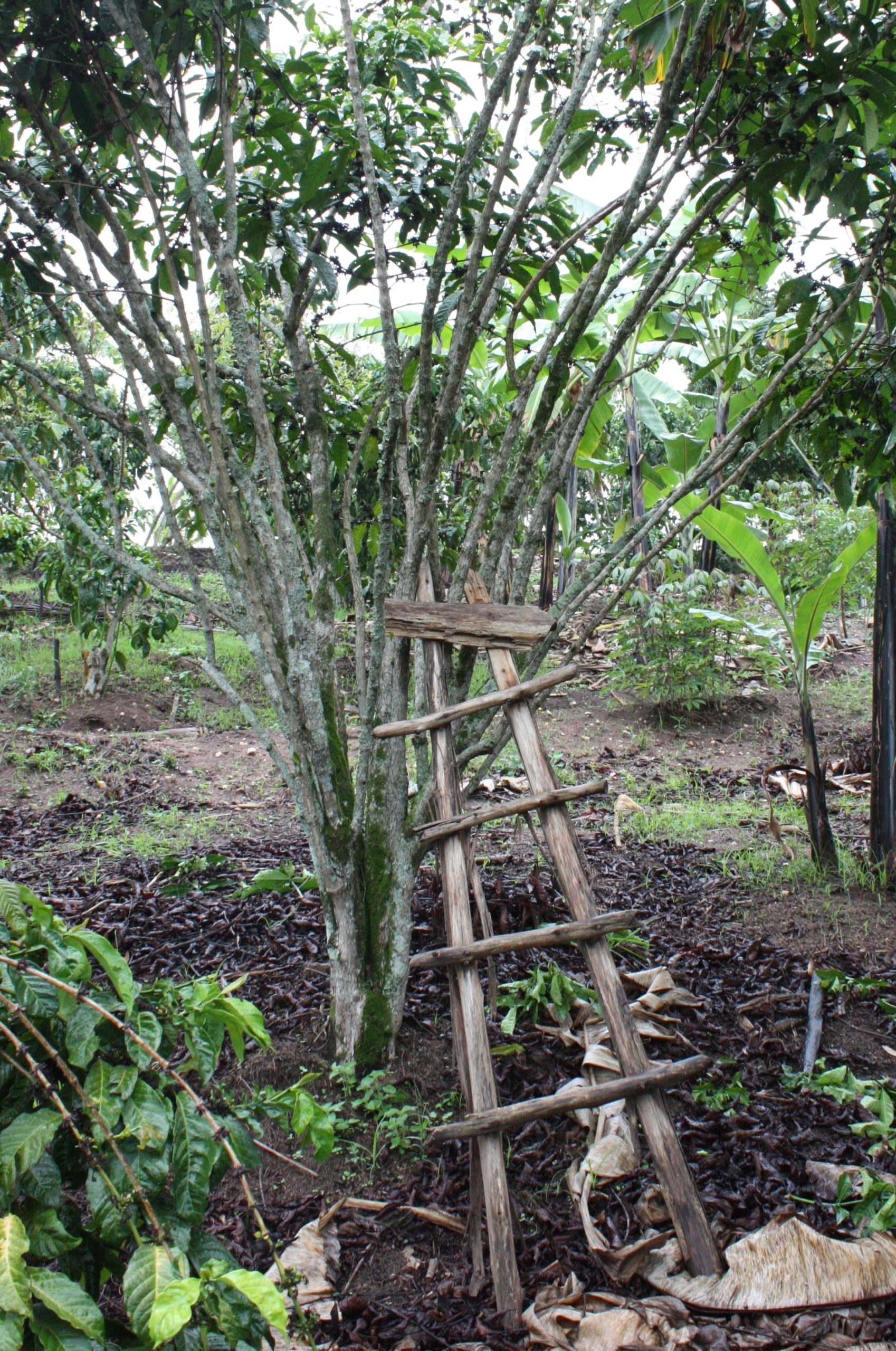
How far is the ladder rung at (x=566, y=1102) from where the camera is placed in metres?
1.91

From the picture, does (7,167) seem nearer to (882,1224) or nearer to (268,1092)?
(268,1092)

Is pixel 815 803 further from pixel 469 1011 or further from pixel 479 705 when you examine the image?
pixel 469 1011

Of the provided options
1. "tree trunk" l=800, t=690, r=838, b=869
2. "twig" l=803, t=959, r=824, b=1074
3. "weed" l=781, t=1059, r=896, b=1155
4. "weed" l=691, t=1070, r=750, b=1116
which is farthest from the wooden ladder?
"tree trunk" l=800, t=690, r=838, b=869

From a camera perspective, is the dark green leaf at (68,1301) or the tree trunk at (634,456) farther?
the tree trunk at (634,456)

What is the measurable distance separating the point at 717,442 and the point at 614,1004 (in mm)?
4869

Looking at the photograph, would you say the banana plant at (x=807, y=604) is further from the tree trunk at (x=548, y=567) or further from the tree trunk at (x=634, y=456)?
the tree trunk at (x=548, y=567)

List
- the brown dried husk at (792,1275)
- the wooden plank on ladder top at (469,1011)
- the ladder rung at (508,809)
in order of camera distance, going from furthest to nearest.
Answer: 1. the ladder rung at (508,809)
2. the wooden plank on ladder top at (469,1011)
3. the brown dried husk at (792,1275)

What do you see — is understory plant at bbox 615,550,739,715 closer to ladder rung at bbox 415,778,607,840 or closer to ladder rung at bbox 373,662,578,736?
ladder rung at bbox 373,662,578,736

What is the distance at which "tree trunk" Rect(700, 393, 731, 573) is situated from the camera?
5539 millimetres

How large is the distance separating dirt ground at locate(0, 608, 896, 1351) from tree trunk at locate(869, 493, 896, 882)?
0.68ft

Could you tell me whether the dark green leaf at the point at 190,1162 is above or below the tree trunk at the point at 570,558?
below

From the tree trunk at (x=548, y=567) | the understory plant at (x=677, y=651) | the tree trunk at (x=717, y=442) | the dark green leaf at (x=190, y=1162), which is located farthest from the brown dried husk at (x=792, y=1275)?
the tree trunk at (x=548, y=567)

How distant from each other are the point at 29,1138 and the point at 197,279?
2.29m

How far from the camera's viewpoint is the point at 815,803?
3.94 metres
